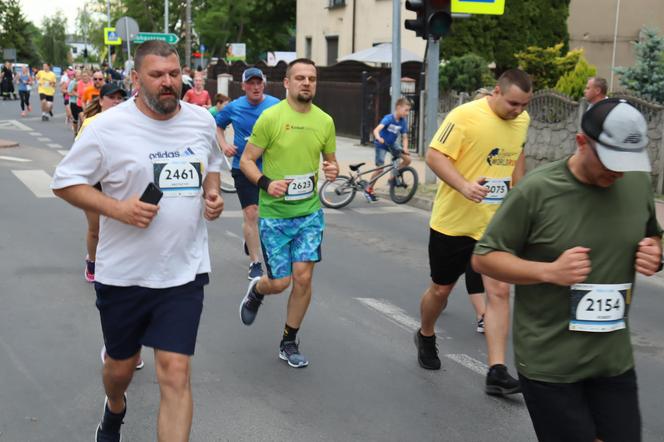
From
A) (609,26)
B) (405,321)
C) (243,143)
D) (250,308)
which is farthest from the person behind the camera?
(609,26)

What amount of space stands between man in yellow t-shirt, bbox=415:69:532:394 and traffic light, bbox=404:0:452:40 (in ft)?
25.9

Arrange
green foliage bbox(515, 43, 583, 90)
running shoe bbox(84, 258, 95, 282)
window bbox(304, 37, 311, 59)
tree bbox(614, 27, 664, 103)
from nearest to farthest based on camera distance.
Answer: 1. running shoe bbox(84, 258, 95, 282)
2. tree bbox(614, 27, 664, 103)
3. green foliage bbox(515, 43, 583, 90)
4. window bbox(304, 37, 311, 59)

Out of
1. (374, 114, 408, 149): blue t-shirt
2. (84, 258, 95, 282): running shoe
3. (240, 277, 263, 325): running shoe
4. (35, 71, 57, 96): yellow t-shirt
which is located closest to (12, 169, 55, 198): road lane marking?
(374, 114, 408, 149): blue t-shirt

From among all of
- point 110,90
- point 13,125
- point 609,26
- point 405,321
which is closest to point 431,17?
point 110,90

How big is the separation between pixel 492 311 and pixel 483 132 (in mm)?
1090

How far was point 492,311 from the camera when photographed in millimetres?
5430

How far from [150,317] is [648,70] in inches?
580

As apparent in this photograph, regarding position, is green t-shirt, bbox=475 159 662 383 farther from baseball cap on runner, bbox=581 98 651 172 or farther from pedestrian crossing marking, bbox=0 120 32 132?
pedestrian crossing marking, bbox=0 120 32 132

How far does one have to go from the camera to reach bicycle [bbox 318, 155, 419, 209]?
13.7 m

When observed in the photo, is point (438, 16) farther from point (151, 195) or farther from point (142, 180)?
point (151, 195)

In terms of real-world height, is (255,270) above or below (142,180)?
below

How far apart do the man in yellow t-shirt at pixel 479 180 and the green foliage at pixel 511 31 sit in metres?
21.2

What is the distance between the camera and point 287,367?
19.5 feet

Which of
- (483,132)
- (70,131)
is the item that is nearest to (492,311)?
(483,132)
